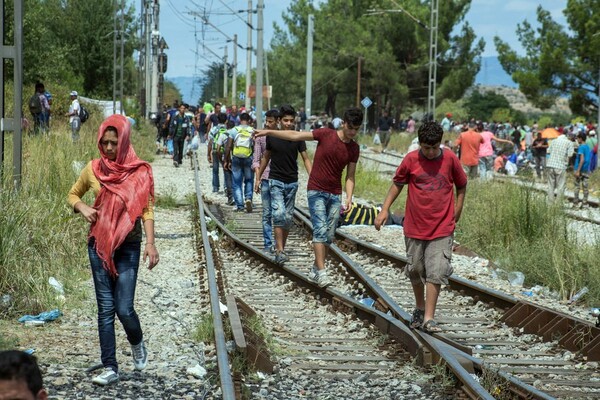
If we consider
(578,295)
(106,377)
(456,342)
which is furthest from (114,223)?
(578,295)

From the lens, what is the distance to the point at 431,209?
866cm

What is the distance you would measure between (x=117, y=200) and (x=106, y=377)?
119 centimetres

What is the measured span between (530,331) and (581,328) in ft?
2.28

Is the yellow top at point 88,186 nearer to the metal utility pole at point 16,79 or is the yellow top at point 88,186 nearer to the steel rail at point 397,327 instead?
the steel rail at point 397,327

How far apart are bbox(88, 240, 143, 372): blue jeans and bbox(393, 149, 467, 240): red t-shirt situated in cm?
268

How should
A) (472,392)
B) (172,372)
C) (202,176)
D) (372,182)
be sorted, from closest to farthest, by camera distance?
(472,392) → (172,372) → (372,182) → (202,176)

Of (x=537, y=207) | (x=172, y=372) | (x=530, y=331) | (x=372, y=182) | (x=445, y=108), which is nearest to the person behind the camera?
(x=172, y=372)

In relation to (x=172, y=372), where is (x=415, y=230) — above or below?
above

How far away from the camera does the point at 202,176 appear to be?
95.8ft

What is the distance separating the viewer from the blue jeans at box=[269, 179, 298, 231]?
1248 cm

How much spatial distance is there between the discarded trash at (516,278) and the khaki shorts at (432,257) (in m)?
3.78

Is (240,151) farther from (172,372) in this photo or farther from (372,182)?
(172,372)

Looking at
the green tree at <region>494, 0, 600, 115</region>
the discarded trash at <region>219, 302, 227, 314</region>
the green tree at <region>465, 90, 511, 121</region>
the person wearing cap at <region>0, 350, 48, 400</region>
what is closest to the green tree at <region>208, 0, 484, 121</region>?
the green tree at <region>494, 0, 600, 115</region>

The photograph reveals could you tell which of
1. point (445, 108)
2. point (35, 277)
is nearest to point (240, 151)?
point (35, 277)
